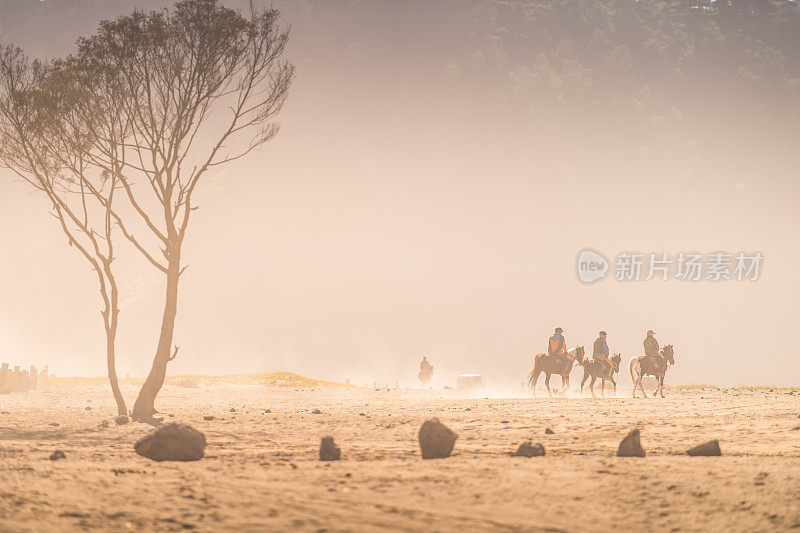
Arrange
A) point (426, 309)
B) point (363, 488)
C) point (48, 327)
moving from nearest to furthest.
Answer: point (363, 488), point (48, 327), point (426, 309)

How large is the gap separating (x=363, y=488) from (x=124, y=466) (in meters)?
4.78

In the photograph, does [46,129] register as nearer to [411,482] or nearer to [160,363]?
[160,363]

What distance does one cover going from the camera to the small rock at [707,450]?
1430 centimetres

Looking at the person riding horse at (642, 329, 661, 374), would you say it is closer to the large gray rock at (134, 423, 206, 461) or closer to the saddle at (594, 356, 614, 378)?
the saddle at (594, 356, 614, 378)

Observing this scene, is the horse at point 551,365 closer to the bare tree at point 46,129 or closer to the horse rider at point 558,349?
the horse rider at point 558,349

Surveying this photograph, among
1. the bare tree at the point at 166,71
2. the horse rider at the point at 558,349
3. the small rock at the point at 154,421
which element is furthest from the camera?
the horse rider at the point at 558,349

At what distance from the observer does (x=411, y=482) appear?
11.2m

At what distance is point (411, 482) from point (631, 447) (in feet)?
15.6

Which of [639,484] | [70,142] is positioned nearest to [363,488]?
[639,484]

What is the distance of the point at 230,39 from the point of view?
27.1 m

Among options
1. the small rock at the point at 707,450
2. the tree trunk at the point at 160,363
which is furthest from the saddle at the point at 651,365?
the small rock at the point at 707,450

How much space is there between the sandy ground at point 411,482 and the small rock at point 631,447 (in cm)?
30

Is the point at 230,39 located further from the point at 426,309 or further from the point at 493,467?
the point at 426,309

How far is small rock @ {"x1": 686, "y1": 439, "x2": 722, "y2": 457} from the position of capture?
46.9ft
